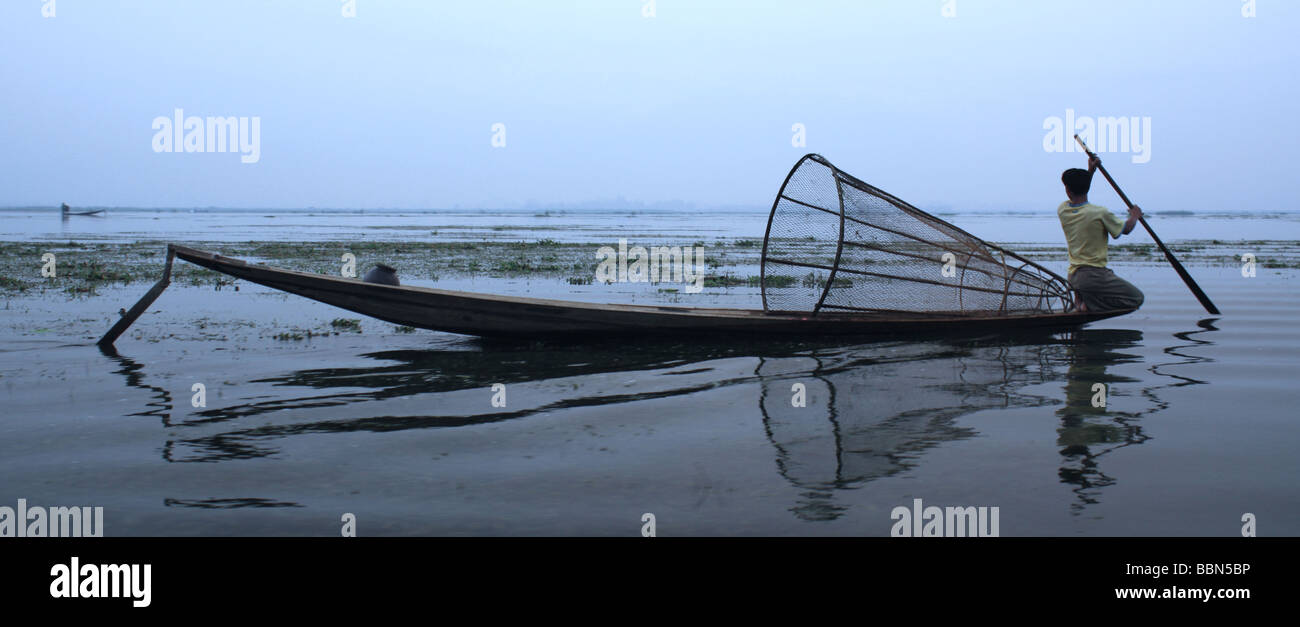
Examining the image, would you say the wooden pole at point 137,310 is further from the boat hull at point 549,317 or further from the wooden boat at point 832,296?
the boat hull at point 549,317

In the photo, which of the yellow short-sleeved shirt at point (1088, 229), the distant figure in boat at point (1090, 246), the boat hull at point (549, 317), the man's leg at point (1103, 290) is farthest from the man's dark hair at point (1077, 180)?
the boat hull at point (549, 317)

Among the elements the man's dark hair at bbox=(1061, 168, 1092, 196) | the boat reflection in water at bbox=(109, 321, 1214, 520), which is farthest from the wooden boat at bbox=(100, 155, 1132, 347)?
the man's dark hair at bbox=(1061, 168, 1092, 196)

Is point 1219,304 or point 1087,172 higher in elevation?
point 1087,172

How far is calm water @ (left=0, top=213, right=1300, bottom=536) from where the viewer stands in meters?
4.29

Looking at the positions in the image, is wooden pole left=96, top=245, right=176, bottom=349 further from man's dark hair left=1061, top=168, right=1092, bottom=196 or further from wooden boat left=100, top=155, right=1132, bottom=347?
man's dark hair left=1061, top=168, right=1092, bottom=196

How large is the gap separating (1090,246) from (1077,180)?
0.83m

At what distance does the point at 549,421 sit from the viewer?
6.18 meters

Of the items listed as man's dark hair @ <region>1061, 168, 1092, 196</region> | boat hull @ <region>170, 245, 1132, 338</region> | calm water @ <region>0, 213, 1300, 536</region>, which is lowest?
calm water @ <region>0, 213, 1300, 536</region>

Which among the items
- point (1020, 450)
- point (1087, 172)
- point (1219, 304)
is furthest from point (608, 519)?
point (1219, 304)

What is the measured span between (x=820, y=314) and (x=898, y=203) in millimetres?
1637

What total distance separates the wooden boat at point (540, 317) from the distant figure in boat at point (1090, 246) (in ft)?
2.28

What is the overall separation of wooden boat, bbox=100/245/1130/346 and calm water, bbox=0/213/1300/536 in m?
0.22
